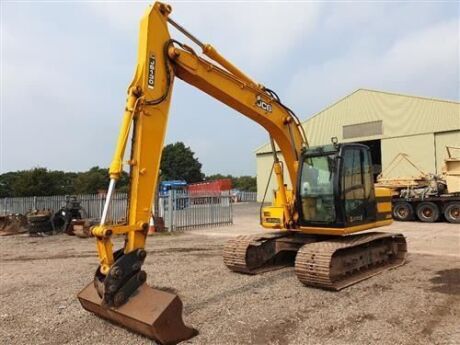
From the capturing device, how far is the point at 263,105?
27.0 ft

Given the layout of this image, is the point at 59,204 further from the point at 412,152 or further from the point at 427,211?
the point at 412,152

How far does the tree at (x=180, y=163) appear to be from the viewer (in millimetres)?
88188

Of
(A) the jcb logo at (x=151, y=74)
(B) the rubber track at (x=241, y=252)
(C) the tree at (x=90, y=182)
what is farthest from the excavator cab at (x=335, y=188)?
(C) the tree at (x=90, y=182)

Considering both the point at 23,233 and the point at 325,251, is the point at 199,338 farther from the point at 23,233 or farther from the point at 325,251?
the point at 23,233

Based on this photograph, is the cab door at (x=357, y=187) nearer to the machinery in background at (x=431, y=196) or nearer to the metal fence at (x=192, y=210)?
the metal fence at (x=192, y=210)

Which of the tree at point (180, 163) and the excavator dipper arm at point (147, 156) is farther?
the tree at point (180, 163)

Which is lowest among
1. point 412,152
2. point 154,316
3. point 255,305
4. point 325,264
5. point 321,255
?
point 255,305

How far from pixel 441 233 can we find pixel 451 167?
5139mm

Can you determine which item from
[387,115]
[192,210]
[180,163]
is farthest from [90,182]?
[192,210]

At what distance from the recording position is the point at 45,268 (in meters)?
10.1

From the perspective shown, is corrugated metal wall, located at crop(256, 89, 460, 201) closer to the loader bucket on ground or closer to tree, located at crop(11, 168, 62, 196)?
the loader bucket on ground

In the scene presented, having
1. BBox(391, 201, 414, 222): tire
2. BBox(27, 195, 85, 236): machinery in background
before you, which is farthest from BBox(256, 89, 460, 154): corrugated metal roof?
BBox(27, 195, 85, 236): machinery in background

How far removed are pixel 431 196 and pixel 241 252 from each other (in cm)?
1489

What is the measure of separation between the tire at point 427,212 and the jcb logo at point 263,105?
14.6m
